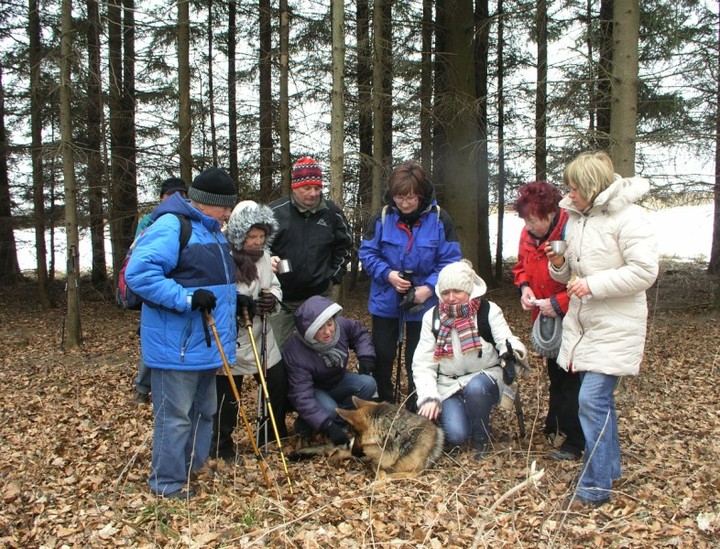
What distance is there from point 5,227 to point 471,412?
15223mm

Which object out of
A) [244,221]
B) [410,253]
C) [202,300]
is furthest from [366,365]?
[202,300]

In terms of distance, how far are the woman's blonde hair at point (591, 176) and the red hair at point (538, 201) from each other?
2.14ft

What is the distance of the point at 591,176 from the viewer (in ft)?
11.5

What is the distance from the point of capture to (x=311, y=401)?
4648 mm

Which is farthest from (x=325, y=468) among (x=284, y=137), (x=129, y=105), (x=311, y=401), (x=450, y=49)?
(x=129, y=105)

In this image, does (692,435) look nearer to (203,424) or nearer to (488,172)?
(203,424)

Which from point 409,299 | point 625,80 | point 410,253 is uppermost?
point 625,80

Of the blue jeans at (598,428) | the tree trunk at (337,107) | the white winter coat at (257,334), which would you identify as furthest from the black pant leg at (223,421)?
the tree trunk at (337,107)

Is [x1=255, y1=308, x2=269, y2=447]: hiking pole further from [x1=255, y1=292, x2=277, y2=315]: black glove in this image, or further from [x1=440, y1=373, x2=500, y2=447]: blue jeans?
[x1=440, y1=373, x2=500, y2=447]: blue jeans

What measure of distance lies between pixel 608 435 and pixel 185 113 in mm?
8648

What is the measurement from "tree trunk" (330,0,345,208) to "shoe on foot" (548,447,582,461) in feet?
14.5

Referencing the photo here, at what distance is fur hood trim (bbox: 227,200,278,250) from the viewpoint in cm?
439

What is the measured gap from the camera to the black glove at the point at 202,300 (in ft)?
11.7

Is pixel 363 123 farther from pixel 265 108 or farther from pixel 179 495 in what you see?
pixel 179 495
